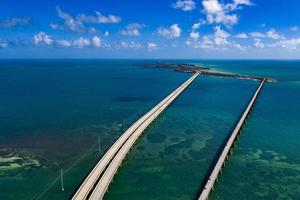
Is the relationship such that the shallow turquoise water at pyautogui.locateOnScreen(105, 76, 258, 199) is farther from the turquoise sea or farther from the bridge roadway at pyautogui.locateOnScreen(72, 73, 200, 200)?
the bridge roadway at pyautogui.locateOnScreen(72, 73, 200, 200)

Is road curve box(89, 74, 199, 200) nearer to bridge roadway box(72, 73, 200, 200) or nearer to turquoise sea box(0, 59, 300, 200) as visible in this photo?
bridge roadway box(72, 73, 200, 200)

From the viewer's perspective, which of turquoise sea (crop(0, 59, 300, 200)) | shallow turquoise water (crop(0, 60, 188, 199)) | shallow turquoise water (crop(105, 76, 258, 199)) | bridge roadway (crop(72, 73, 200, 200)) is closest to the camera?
bridge roadway (crop(72, 73, 200, 200))

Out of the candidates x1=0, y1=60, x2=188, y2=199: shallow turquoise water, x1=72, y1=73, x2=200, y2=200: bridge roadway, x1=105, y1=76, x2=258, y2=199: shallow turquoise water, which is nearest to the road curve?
x1=72, y1=73, x2=200, y2=200: bridge roadway

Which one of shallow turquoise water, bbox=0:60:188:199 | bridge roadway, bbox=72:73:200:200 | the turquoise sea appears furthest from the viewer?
shallow turquoise water, bbox=0:60:188:199

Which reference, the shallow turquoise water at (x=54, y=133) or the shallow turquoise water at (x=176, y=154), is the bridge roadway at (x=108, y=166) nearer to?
the shallow turquoise water at (x=176, y=154)

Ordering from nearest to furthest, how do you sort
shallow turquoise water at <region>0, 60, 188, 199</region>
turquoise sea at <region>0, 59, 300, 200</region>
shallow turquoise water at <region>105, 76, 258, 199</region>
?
shallow turquoise water at <region>105, 76, 258, 199</region>, turquoise sea at <region>0, 59, 300, 200</region>, shallow turquoise water at <region>0, 60, 188, 199</region>

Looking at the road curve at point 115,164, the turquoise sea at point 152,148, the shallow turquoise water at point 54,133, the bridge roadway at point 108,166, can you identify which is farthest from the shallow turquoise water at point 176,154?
the shallow turquoise water at point 54,133

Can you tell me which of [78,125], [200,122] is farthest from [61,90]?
[200,122]

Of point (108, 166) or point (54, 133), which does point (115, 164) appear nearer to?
point (108, 166)

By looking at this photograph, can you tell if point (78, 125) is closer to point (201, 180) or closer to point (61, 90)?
point (201, 180)

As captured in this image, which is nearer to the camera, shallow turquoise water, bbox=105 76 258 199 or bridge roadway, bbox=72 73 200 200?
bridge roadway, bbox=72 73 200 200

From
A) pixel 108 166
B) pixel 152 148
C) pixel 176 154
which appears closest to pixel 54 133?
pixel 152 148
